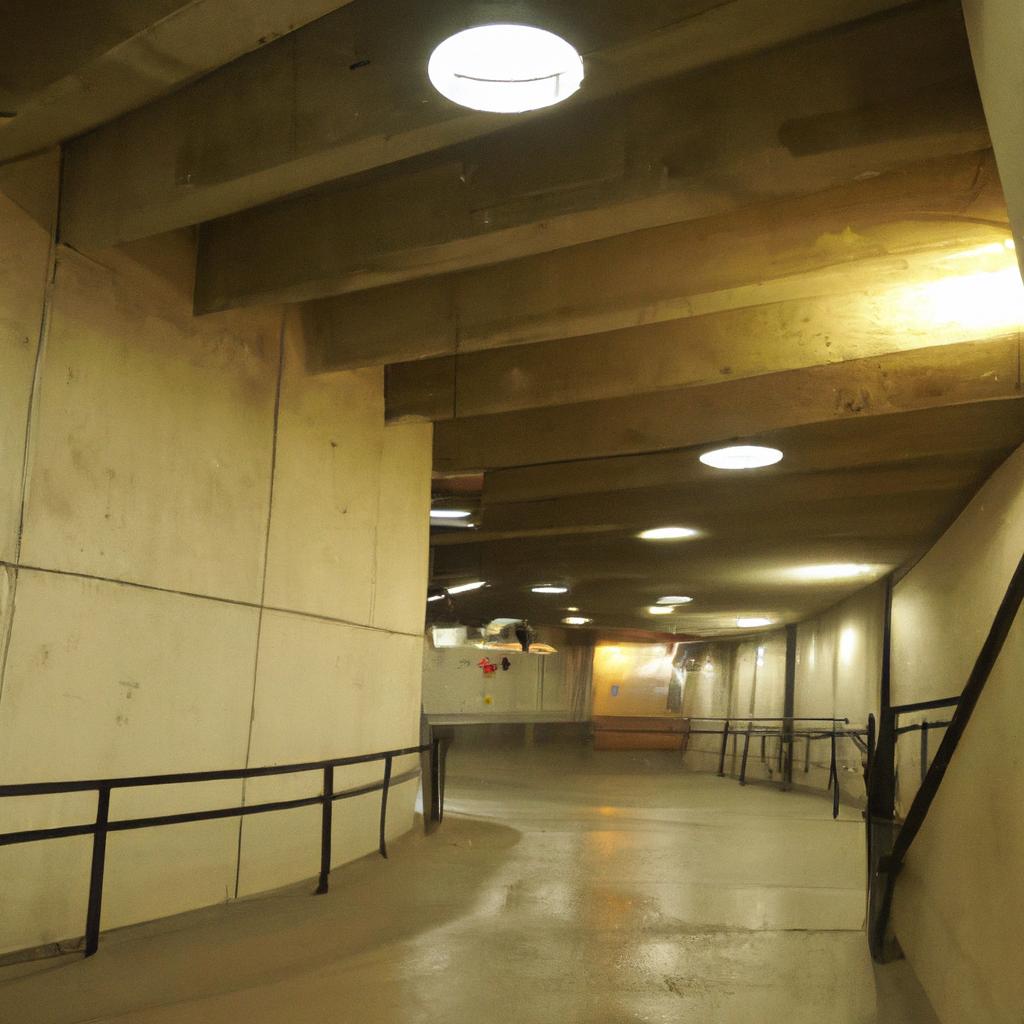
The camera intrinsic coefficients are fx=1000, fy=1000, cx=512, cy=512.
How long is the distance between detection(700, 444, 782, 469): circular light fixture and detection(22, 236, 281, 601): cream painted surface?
11.0 ft

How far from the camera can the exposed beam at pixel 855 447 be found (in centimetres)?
721

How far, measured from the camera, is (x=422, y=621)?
805 cm

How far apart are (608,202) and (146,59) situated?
1.73m

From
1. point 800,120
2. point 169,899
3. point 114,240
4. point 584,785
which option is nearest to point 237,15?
point 114,240

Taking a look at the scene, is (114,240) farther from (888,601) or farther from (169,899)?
(888,601)

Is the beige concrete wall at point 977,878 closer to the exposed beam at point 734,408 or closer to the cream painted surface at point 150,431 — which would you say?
the exposed beam at point 734,408

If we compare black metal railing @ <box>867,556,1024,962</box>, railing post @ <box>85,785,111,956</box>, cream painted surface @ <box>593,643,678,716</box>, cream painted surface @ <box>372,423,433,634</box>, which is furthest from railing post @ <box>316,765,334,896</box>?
cream painted surface @ <box>593,643,678,716</box>

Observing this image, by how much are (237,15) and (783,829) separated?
8.95 meters

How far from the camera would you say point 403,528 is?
7.65 meters

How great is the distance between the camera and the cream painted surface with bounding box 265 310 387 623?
603 cm

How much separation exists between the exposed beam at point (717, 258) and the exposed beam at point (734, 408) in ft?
4.11

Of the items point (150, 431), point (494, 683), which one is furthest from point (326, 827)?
point (494, 683)

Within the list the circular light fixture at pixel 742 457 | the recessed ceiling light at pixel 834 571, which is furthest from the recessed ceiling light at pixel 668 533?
the circular light fixture at pixel 742 457

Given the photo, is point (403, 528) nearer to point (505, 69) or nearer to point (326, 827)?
point (326, 827)
